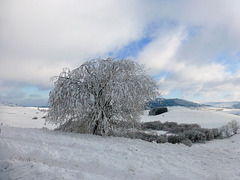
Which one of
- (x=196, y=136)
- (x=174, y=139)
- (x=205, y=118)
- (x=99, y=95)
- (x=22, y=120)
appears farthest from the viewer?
(x=205, y=118)

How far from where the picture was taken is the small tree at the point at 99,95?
8.59m

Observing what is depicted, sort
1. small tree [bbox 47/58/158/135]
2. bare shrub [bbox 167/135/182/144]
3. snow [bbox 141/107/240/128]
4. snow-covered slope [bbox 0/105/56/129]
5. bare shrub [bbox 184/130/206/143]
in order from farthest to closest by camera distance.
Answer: snow [bbox 141/107/240/128] < snow-covered slope [bbox 0/105/56/129] < bare shrub [bbox 184/130/206/143] < bare shrub [bbox 167/135/182/144] < small tree [bbox 47/58/158/135]

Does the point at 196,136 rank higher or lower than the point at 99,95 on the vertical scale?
lower

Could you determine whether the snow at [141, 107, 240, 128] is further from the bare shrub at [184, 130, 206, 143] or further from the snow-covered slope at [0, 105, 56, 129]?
the snow-covered slope at [0, 105, 56, 129]

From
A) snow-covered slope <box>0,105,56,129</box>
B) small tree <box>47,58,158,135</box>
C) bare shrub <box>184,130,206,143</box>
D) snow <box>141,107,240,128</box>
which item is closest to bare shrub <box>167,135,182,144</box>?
bare shrub <box>184,130,206,143</box>

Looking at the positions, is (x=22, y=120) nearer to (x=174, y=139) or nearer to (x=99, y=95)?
(x=99, y=95)

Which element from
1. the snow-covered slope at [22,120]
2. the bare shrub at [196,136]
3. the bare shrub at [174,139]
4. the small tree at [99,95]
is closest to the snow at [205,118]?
the bare shrub at [196,136]

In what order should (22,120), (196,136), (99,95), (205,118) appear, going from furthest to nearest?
(205,118) → (22,120) → (196,136) → (99,95)

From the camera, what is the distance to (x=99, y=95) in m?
9.25

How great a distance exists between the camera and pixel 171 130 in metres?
14.8

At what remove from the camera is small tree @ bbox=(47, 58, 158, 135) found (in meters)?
8.59

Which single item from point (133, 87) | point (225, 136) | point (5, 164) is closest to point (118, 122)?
point (133, 87)

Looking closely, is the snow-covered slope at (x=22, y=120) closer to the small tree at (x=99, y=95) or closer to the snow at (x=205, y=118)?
the small tree at (x=99, y=95)

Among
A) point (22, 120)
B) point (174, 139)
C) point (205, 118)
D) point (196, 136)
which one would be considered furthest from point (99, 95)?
point (205, 118)
